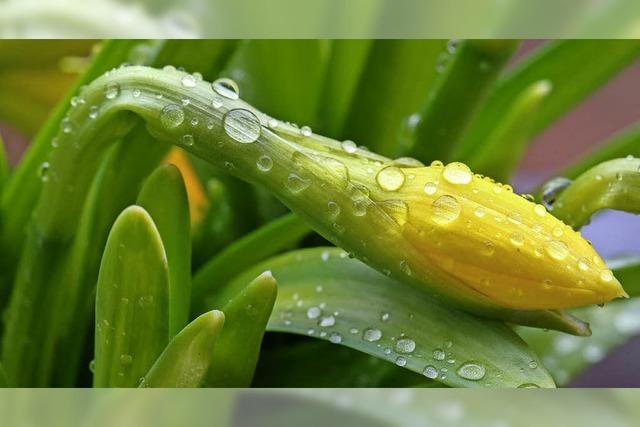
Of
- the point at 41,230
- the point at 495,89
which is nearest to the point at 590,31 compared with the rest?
the point at 495,89

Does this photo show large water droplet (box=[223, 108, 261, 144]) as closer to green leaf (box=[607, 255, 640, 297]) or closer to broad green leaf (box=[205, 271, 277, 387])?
broad green leaf (box=[205, 271, 277, 387])

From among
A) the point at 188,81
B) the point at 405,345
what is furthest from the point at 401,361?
the point at 188,81

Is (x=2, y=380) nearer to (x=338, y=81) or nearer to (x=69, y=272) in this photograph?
(x=69, y=272)

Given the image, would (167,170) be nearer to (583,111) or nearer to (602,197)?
(602,197)

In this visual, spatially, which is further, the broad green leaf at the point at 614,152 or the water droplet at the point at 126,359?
the broad green leaf at the point at 614,152

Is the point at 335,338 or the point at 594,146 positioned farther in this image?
the point at 594,146

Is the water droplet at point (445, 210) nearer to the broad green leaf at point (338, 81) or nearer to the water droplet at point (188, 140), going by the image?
the water droplet at point (188, 140)

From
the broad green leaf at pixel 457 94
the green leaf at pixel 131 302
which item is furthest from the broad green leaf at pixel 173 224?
the broad green leaf at pixel 457 94
